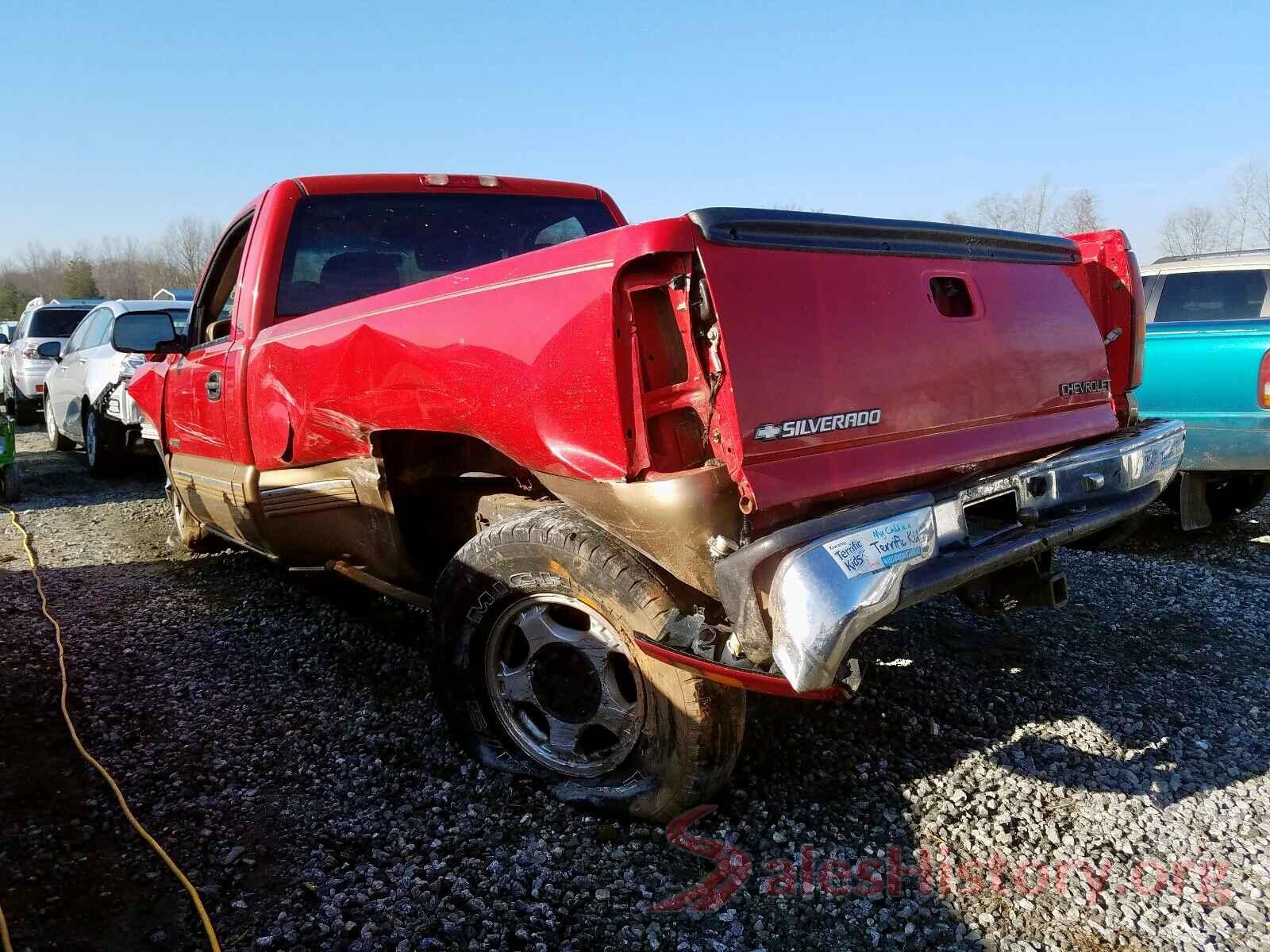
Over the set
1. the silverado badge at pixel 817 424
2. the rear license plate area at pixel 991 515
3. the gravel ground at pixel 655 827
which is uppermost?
the silverado badge at pixel 817 424

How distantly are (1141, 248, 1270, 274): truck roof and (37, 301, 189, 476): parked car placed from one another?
7.83 meters

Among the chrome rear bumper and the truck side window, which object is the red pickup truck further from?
the truck side window

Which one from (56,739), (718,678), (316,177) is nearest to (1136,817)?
(718,678)

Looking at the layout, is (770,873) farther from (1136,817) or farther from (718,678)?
(1136,817)

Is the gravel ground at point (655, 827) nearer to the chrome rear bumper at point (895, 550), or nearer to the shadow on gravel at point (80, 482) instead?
the chrome rear bumper at point (895, 550)

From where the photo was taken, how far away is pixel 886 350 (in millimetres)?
2395

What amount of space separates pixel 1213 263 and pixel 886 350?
5.03 meters

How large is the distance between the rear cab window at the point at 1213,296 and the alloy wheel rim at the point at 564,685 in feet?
16.1

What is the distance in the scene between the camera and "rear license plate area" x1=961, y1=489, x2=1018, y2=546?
8.25 feet

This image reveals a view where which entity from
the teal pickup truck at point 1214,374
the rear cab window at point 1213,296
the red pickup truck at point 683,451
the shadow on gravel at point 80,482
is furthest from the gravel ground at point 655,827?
the shadow on gravel at point 80,482

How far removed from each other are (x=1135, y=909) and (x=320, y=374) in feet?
9.30

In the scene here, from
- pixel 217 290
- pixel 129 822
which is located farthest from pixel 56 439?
pixel 129 822

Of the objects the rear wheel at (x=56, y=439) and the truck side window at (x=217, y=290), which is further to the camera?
the rear wheel at (x=56, y=439)

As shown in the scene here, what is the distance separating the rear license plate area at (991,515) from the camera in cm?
252
